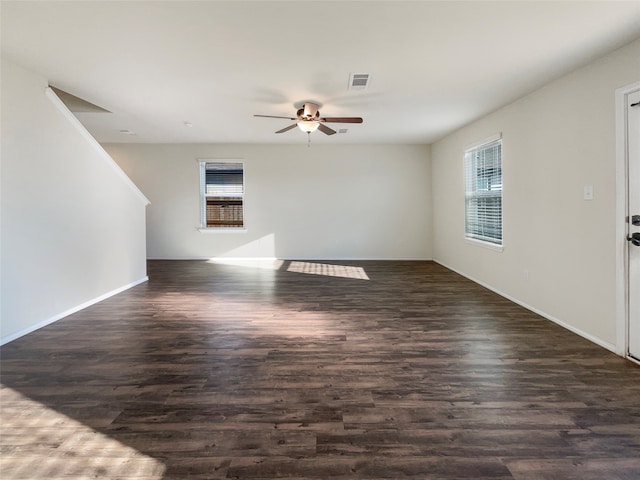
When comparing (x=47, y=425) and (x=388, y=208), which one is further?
(x=388, y=208)

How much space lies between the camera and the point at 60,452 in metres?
1.60

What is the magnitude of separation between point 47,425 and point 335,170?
641 centimetres

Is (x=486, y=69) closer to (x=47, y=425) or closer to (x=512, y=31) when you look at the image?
(x=512, y=31)

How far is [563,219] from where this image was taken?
3.30m

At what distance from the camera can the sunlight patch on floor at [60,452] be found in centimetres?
148

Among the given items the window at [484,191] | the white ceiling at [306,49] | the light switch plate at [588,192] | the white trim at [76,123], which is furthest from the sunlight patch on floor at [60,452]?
the window at [484,191]

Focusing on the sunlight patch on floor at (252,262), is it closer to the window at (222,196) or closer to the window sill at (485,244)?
the window at (222,196)

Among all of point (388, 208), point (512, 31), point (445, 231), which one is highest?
point (512, 31)

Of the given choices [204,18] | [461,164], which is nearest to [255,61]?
[204,18]

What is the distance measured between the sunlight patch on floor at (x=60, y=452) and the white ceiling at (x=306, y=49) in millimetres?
2529

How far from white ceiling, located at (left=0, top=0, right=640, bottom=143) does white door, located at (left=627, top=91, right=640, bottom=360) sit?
0.57 meters

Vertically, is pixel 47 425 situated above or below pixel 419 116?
below

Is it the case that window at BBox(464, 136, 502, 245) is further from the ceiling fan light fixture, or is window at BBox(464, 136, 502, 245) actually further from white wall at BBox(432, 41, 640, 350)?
the ceiling fan light fixture

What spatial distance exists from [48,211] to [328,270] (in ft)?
13.7
